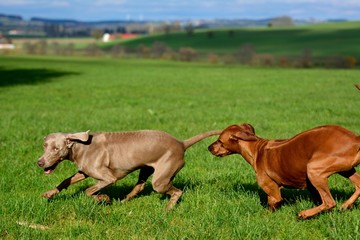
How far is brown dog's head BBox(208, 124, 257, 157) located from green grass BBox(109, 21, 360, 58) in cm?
7961

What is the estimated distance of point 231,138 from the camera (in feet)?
22.1

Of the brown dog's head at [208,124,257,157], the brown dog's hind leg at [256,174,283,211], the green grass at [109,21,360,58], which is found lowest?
the green grass at [109,21,360,58]

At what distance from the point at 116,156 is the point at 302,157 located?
240cm

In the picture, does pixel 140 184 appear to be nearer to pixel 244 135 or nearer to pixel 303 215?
pixel 244 135

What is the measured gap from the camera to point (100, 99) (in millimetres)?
22328

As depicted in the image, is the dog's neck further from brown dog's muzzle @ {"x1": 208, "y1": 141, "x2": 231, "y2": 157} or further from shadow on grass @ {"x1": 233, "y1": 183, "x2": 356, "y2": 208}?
shadow on grass @ {"x1": 233, "y1": 183, "x2": 356, "y2": 208}

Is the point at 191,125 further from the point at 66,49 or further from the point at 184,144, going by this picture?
the point at 66,49

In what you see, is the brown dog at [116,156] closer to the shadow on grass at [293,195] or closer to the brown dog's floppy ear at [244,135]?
the brown dog's floppy ear at [244,135]

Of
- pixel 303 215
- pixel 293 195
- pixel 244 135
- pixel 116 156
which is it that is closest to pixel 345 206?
pixel 303 215

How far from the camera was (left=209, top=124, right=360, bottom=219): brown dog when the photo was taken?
550cm

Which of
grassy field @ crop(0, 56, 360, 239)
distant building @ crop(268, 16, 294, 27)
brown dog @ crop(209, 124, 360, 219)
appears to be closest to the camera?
brown dog @ crop(209, 124, 360, 219)

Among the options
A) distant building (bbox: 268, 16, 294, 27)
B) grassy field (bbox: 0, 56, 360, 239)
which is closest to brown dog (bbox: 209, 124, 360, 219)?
grassy field (bbox: 0, 56, 360, 239)

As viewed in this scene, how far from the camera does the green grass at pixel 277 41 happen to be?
9756cm

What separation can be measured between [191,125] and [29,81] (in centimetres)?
2060
